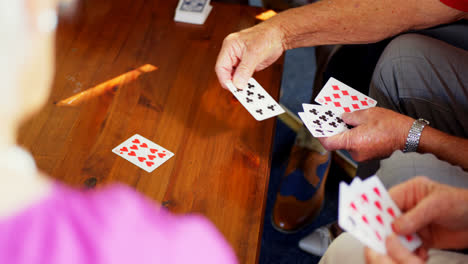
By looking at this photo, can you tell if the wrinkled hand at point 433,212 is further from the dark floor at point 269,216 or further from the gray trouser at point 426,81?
the dark floor at point 269,216

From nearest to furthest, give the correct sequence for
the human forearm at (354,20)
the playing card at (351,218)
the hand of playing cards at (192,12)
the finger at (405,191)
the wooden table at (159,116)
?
the playing card at (351,218)
the finger at (405,191)
the wooden table at (159,116)
the human forearm at (354,20)
the hand of playing cards at (192,12)

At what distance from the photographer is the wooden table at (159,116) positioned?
46.9 inches

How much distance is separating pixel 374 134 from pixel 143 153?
661mm

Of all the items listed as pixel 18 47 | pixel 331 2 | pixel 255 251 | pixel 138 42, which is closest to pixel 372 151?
pixel 255 251

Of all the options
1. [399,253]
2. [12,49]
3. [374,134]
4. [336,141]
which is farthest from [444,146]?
[12,49]

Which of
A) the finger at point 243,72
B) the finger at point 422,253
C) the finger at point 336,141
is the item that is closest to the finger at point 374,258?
the finger at point 422,253

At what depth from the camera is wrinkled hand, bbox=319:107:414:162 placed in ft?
4.26

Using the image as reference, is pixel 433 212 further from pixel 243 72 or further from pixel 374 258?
pixel 243 72

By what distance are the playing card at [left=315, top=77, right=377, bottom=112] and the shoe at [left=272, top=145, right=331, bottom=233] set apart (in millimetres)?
508

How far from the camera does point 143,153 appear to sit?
4.14 feet

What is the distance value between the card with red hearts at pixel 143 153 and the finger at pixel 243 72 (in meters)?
0.34

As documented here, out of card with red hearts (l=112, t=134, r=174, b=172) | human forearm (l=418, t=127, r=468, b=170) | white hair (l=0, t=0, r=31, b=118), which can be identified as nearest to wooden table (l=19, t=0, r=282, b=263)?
card with red hearts (l=112, t=134, r=174, b=172)

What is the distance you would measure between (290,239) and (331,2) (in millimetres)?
954

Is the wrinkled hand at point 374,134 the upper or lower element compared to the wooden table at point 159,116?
upper
